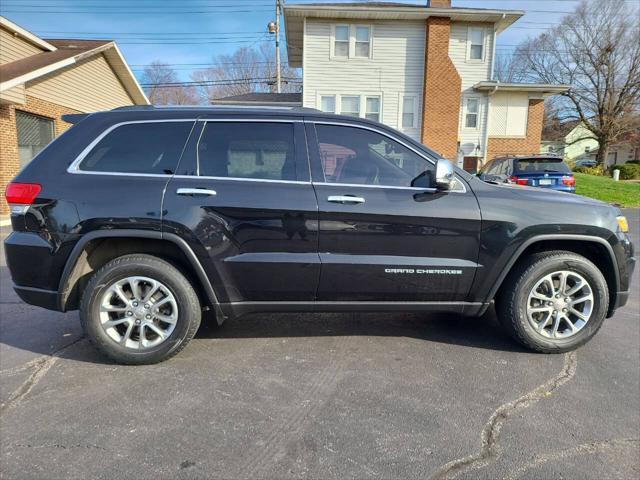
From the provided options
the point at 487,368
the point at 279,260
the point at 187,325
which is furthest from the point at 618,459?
the point at 187,325

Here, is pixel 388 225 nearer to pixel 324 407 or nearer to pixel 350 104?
pixel 324 407

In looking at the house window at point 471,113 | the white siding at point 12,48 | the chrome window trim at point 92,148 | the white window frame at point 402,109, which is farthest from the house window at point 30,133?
the house window at point 471,113

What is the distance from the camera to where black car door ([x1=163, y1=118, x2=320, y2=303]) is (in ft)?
10.3

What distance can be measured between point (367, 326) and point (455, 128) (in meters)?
17.7

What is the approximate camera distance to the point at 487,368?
3.28 m

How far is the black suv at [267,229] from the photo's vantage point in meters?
3.12

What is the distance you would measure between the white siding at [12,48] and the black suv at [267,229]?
12.8 meters

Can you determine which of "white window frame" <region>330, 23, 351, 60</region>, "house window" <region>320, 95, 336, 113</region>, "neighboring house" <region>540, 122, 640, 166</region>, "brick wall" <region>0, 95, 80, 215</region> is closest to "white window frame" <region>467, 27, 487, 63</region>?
"white window frame" <region>330, 23, 351, 60</region>

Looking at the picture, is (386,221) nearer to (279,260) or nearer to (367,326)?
(279,260)

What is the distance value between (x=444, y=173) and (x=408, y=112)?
1811 cm

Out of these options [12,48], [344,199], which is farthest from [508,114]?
[344,199]

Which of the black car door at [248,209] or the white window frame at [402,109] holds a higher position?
the white window frame at [402,109]

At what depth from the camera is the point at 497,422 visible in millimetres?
2619

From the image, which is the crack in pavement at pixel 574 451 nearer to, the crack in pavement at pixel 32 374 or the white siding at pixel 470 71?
the crack in pavement at pixel 32 374
